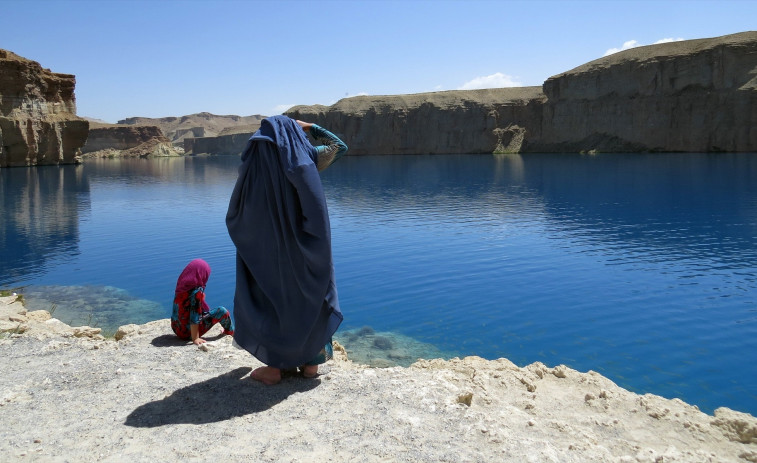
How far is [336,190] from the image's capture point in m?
29.5

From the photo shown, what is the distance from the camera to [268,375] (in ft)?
14.2

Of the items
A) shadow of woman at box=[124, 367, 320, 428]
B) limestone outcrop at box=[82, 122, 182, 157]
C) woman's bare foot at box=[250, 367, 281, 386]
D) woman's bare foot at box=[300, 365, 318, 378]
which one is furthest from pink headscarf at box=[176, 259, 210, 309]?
limestone outcrop at box=[82, 122, 182, 157]

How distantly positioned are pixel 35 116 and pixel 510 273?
172 feet

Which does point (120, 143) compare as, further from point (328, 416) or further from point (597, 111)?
point (328, 416)

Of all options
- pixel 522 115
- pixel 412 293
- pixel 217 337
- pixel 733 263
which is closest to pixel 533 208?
pixel 733 263

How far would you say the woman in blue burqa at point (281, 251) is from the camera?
4.12 m

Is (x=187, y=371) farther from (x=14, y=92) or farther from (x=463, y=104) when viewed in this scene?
(x=463, y=104)

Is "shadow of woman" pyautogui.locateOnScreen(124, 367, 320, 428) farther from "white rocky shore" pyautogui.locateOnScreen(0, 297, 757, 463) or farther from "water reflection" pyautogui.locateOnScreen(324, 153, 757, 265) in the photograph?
"water reflection" pyautogui.locateOnScreen(324, 153, 757, 265)

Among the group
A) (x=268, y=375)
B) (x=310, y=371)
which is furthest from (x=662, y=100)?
(x=268, y=375)

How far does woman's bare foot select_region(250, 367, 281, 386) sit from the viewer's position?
4324 mm

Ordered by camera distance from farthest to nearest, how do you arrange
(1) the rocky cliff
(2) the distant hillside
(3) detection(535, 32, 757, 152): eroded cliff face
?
(2) the distant hillside → (1) the rocky cliff → (3) detection(535, 32, 757, 152): eroded cliff face

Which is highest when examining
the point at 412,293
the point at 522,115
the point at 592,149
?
the point at 522,115

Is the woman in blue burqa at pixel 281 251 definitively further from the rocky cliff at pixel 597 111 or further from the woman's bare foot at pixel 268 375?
the rocky cliff at pixel 597 111

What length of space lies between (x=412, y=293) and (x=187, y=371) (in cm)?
544
